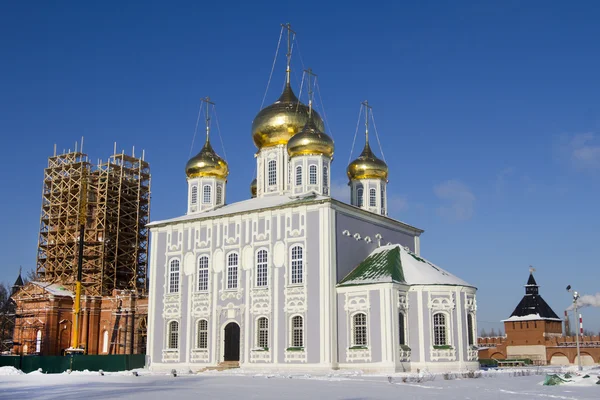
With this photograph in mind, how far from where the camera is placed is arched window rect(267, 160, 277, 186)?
3703 centimetres

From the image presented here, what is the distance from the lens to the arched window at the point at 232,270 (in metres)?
33.5

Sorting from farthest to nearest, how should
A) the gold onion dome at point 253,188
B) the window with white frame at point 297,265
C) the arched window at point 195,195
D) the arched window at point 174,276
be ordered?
the gold onion dome at point 253,188
the arched window at point 195,195
the arched window at point 174,276
the window with white frame at point 297,265

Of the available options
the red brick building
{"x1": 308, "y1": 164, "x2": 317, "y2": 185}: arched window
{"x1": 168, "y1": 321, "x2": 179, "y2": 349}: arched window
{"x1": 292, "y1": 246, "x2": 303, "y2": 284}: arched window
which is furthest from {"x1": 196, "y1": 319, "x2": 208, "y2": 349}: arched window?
the red brick building

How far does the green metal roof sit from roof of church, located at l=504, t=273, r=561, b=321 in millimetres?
22351

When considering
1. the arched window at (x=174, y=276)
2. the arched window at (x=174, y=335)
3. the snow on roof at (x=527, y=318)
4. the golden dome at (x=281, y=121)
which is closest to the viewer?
the arched window at (x=174, y=335)

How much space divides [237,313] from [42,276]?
77.3 ft

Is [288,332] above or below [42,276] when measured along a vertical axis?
below

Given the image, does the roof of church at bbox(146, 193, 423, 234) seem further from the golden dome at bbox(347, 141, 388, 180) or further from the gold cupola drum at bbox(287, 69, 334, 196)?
the golden dome at bbox(347, 141, 388, 180)

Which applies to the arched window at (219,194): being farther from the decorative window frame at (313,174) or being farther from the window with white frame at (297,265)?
the window with white frame at (297,265)

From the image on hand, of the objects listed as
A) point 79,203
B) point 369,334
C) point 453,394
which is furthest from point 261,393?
point 79,203

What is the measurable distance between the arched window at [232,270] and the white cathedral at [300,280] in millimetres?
47

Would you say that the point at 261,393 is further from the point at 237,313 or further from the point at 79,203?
the point at 79,203

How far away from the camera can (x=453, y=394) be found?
60.2 feet

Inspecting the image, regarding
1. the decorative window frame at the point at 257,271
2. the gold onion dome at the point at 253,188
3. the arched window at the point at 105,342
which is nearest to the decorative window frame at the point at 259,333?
the decorative window frame at the point at 257,271
